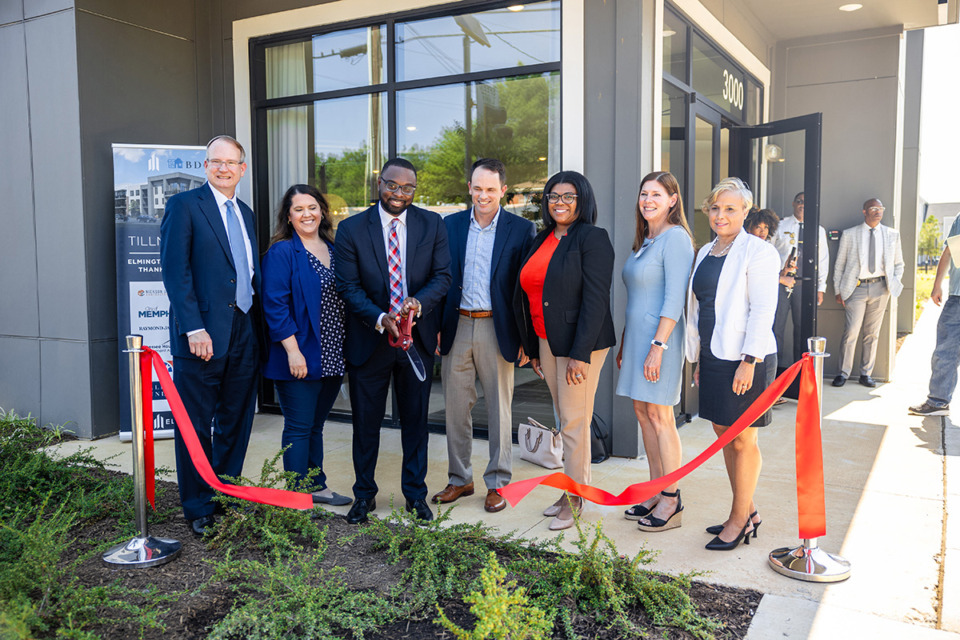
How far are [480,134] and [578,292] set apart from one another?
2208mm

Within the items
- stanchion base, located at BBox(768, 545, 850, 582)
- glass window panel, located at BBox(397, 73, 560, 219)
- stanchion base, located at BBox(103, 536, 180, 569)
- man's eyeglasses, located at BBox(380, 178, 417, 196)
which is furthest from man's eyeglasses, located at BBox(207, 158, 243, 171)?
stanchion base, located at BBox(768, 545, 850, 582)

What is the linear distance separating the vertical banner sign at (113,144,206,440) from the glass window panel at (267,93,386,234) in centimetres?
92

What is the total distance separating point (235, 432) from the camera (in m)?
3.87

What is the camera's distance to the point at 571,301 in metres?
3.67

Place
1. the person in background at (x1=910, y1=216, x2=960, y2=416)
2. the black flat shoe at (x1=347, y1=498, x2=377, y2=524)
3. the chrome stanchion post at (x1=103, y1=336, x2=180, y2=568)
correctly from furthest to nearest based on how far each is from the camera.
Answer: the person in background at (x1=910, y1=216, x2=960, y2=416)
the black flat shoe at (x1=347, y1=498, x2=377, y2=524)
the chrome stanchion post at (x1=103, y1=336, x2=180, y2=568)

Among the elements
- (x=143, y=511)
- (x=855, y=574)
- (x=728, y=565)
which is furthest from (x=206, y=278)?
(x=855, y=574)

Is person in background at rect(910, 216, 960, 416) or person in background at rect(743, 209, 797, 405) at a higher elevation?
person in background at rect(743, 209, 797, 405)

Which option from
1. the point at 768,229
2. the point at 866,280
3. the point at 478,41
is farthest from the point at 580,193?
the point at 866,280

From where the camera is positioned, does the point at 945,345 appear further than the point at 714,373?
Yes

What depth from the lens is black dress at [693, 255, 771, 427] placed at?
3326 millimetres

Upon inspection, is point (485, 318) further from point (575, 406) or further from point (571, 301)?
point (575, 406)

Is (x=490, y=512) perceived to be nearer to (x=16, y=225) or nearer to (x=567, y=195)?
(x=567, y=195)

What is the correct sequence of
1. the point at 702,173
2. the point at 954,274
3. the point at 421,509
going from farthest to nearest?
the point at 702,173 → the point at 954,274 → the point at 421,509

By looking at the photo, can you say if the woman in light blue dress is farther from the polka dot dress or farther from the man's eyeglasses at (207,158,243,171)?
the man's eyeglasses at (207,158,243,171)
